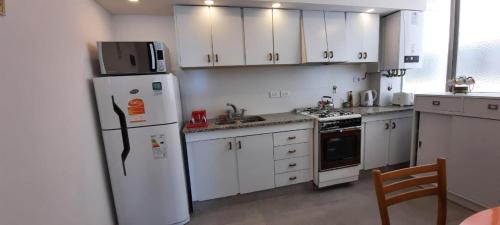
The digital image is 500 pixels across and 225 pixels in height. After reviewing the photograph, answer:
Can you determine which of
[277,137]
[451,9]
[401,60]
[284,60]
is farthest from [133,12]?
[451,9]

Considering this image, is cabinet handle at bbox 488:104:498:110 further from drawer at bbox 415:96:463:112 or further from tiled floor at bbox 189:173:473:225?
tiled floor at bbox 189:173:473:225

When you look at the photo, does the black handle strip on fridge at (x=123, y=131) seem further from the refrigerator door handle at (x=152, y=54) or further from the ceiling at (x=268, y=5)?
the ceiling at (x=268, y=5)

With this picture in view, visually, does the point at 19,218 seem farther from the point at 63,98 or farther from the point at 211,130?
the point at 211,130

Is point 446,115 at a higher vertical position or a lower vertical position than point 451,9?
lower

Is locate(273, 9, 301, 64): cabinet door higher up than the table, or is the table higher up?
locate(273, 9, 301, 64): cabinet door

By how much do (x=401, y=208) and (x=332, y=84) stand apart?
1.73 metres

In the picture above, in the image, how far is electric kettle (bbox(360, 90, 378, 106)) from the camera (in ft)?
10.2

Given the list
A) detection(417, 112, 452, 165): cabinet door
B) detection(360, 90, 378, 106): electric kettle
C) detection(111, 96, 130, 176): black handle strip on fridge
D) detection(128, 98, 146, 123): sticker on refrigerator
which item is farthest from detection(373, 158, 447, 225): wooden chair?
detection(360, 90, 378, 106): electric kettle

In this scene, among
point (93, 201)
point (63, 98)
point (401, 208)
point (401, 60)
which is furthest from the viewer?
point (401, 60)

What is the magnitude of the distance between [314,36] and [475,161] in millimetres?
1987

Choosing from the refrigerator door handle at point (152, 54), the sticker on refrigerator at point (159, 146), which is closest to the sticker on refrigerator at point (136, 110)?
the sticker on refrigerator at point (159, 146)

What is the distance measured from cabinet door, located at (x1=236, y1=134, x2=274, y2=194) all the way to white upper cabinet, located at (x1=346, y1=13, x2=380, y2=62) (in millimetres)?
1619

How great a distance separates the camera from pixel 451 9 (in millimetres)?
2650

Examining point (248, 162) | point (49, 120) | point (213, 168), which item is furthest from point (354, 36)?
point (49, 120)
